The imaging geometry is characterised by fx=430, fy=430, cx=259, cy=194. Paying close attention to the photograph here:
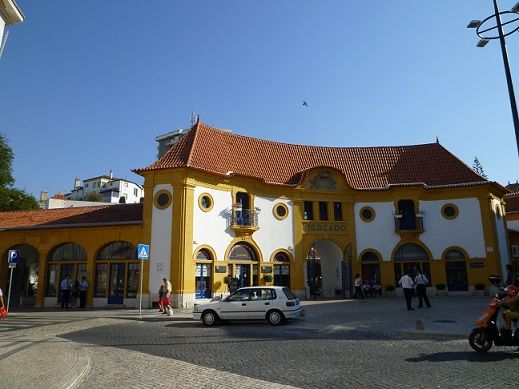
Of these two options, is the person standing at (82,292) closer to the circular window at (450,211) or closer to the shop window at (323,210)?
the shop window at (323,210)

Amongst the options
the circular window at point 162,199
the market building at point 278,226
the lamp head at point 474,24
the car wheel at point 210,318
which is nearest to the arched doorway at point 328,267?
the market building at point 278,226

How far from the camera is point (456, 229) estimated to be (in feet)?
100

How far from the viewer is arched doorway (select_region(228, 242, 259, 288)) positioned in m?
27.1

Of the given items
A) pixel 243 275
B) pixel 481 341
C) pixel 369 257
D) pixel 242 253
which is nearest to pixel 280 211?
pixel 242 253

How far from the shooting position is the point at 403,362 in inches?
364

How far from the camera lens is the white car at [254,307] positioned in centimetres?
1600

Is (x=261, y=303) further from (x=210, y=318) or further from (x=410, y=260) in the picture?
(x=410, y=260)

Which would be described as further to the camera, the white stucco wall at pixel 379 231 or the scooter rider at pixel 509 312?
the white stucco wall at pixel 379 231

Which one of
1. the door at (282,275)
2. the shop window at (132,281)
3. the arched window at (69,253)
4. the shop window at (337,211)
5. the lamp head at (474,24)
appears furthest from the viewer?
the shop window at (337,211)

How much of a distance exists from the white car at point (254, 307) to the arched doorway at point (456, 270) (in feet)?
58.1

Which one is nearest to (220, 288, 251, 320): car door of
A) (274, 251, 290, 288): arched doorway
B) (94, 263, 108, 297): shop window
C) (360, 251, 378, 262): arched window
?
(94, 263, 108, 297): shop window

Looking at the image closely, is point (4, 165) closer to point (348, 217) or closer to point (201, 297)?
point (201, 297)

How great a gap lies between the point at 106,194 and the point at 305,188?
6944 centimetres

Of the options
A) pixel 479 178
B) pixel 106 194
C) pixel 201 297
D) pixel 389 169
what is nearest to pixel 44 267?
pixel 201 297
